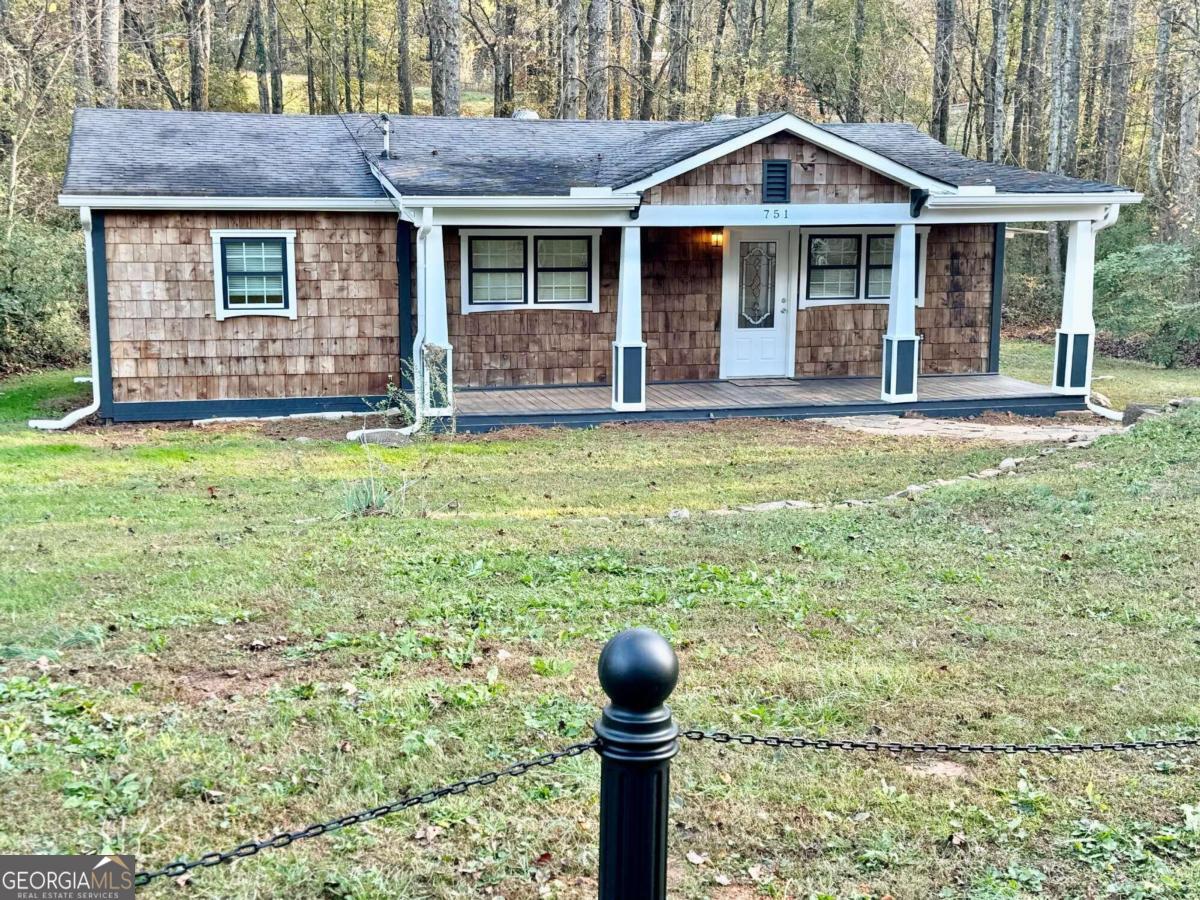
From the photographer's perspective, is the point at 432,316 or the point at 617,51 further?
the point at 617,51

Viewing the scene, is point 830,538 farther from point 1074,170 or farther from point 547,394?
point 1074,170

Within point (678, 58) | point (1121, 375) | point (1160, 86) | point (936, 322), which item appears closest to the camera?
point (936, 322)

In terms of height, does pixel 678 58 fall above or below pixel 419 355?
above

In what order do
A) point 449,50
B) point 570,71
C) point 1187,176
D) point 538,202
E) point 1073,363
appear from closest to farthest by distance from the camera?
point 538,202, point 1073,363, point 1187,176, point 449,50, point 570,71

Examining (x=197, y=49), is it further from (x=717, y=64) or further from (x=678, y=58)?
(x=717, y=64)

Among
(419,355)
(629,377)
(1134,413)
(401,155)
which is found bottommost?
(1134,413)

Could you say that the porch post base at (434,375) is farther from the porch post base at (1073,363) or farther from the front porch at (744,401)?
the porch post base at (1073,363)

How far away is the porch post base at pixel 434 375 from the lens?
13.8m

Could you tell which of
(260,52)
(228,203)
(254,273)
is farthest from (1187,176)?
(260,52)

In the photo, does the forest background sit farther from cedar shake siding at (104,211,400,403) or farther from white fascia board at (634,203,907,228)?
white fascia board at (634,203,907,228)

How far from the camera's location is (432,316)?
1403 centimetres

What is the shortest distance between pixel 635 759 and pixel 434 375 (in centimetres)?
1137

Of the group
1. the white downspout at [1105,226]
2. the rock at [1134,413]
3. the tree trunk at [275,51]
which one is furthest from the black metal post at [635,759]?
the tree trunk at [275,51]

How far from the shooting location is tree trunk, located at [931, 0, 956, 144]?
30844mm
